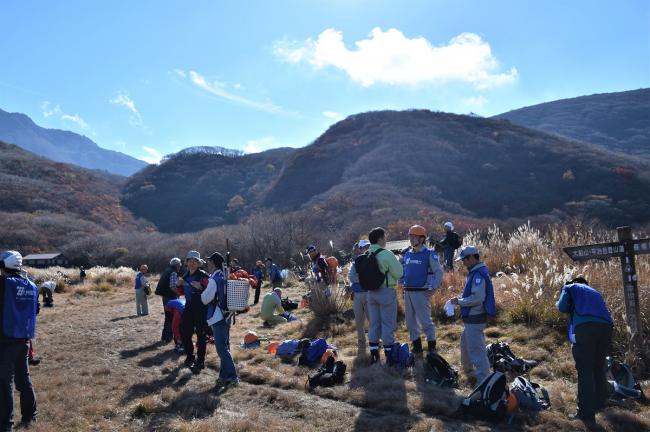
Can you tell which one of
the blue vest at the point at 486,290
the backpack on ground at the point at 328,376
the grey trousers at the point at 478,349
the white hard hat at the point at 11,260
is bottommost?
the backpack on ground at the point at 328,376

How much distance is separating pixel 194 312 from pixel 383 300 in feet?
8.98

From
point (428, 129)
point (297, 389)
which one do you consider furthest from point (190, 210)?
point (297, 389)

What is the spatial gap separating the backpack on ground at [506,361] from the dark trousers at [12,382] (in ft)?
16.7

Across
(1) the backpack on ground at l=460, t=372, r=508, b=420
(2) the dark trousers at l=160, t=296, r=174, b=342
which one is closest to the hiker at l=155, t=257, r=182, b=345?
(2) the dark trousers at l=160, t=296, r=174, b=342

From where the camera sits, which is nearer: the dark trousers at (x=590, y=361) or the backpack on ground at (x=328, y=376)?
the dark trousers at (x=590, y=361)

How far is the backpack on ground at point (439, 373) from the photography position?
5.91 metres

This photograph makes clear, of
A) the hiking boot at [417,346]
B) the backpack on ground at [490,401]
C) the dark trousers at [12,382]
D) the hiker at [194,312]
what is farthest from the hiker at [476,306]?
the dark trousers at [12,382]

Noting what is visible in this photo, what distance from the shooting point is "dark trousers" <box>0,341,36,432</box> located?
4.93m

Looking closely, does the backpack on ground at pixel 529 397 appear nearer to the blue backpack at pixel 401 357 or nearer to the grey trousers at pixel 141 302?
the blue backpack at pixel 401 357

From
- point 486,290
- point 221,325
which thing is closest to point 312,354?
point 221,325

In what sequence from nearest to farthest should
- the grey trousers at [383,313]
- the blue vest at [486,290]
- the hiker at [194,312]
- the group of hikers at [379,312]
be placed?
the group of hikers at [379,312], the blue vest at [486,290], the grey trousers at [383,313], the hiker at [194,312]

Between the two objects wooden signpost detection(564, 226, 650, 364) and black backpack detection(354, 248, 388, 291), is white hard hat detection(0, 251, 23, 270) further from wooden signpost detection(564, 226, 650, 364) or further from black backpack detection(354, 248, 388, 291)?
wooden signpost detection(564, 226, 650, 364)

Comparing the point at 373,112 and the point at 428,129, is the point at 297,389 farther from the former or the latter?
the point at 373,112

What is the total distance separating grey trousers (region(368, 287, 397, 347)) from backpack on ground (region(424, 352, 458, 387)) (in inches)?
30.1
